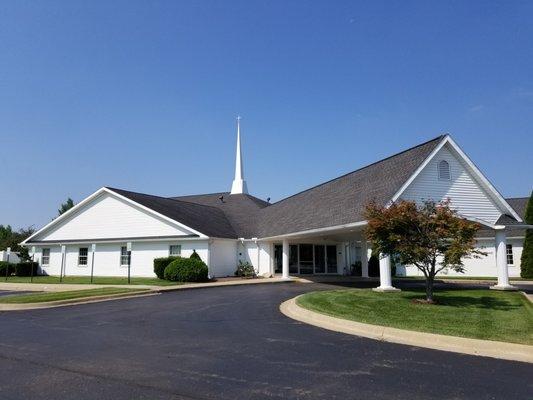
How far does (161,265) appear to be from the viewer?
27.5 meters

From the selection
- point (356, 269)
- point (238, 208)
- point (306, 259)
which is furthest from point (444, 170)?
point (238, 208)

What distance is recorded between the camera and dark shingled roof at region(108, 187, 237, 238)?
30.4 metres

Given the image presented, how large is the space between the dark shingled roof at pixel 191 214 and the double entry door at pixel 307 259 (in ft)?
13.2

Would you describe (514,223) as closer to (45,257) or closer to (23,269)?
(45,257)

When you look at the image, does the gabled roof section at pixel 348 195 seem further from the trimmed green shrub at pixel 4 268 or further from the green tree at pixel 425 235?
the trimmed green shrub at pixel 4 268

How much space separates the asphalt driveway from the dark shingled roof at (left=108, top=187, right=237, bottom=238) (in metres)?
18.6

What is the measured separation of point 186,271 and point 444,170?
1467 centimetres

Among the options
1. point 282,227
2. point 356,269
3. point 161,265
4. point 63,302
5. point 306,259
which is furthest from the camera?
point 356,269

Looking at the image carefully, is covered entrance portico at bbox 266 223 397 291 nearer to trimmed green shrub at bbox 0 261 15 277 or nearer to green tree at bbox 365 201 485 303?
green tree at bbox 365 201 485 303

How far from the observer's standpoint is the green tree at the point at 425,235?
556 inches

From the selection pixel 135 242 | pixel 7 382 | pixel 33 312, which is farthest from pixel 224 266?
pixel 7 382

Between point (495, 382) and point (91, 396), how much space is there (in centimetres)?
554

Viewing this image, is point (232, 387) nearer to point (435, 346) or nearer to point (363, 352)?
point (363, 352)

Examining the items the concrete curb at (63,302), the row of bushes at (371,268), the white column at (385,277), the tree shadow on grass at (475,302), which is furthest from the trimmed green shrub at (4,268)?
the tree shadow on grass at (475,302)
